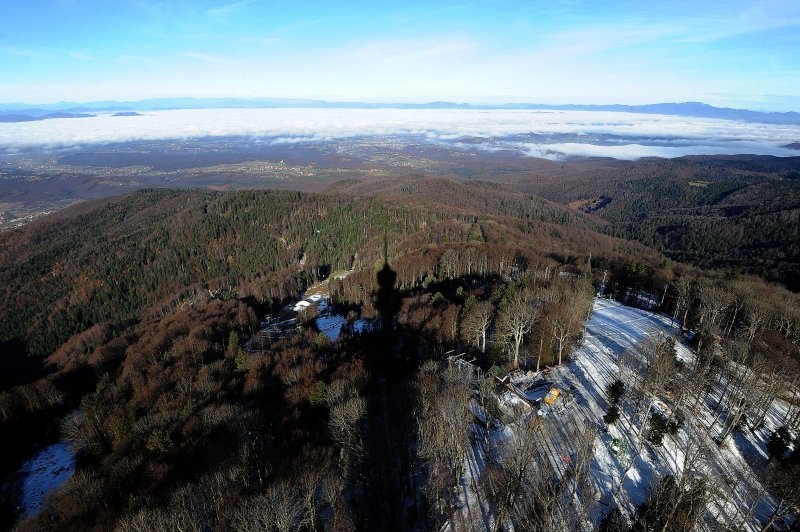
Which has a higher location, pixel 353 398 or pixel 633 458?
pixel 353 398

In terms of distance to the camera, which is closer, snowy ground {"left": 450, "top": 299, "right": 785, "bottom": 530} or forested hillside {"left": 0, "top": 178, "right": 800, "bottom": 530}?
forested hillside {"left": 0, "top": 178, "right": 800, "bottom": 530}

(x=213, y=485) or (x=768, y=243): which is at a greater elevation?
(x=213, y=485)

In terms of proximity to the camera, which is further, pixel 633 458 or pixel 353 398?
pixel 353 398

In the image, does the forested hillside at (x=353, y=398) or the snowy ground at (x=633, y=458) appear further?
the snowy ground at (x=633, y=458)

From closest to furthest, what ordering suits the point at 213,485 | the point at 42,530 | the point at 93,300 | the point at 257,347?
the point at 213,485, the point at 42,530, the point at 257,347, the point at 93,300

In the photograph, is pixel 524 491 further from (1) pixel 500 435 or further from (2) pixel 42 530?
(2) pixel 42 530

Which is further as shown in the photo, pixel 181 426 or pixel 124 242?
pixel 124 242

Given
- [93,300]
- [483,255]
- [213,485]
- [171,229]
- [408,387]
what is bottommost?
[93,300]

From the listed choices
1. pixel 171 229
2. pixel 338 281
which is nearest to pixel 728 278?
pixel 338 281
